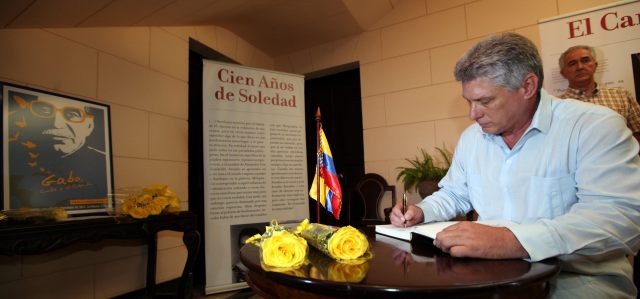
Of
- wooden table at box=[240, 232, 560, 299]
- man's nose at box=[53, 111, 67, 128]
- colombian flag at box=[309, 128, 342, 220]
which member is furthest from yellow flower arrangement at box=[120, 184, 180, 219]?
wooden table at box=[240, 232, 560, 299]

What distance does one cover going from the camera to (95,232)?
1.87m

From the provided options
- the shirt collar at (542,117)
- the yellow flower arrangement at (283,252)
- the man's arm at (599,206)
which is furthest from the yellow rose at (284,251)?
the shirt collar at (542,117)

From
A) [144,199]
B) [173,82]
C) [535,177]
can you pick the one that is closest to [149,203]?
[144,199]

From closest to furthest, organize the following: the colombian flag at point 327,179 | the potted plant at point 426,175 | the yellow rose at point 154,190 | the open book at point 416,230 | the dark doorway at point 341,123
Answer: the open book at point 416,230 < the colombian flag at point 327,179 < the yellow rose at point 154,190 < the potted plant at point 426,175 < the dark doorway at point 341,123

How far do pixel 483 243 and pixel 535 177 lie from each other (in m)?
0.44

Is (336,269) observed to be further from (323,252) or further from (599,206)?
(599,206)

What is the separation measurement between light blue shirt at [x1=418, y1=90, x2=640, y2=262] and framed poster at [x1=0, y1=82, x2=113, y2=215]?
6.84ft

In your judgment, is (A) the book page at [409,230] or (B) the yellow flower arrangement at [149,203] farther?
(B) the yellow flower arrangement at [149,203]

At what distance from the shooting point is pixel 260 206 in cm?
284

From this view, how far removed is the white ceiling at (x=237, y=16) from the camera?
1774mm

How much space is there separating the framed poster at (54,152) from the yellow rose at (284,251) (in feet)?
5.95

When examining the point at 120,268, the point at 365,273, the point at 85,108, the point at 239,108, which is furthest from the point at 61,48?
the point at 365,273

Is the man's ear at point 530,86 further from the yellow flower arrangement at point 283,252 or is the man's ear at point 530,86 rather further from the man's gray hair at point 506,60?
the yellow flower arrangement at point 283,252

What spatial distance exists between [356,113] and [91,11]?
9.67ft
